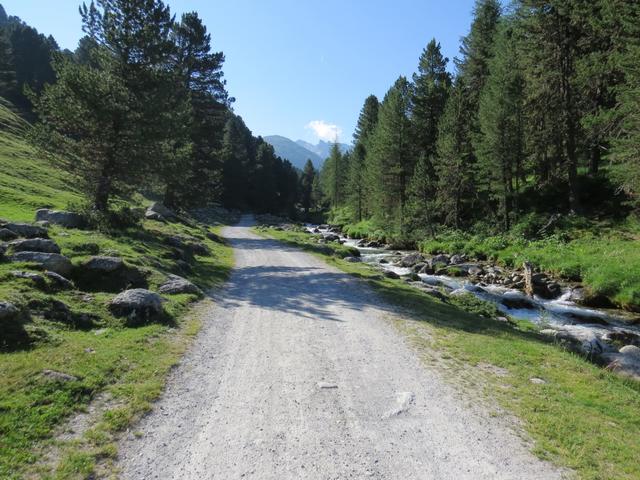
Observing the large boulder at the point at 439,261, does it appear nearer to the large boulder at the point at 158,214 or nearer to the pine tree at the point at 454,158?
the pine tree at the point at 454,158

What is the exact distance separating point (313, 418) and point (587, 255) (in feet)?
77.9

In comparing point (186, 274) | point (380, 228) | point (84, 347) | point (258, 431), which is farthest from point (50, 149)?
point (380, 228)

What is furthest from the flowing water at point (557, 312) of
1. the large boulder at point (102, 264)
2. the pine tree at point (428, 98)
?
the pine tree at point (428, 98)

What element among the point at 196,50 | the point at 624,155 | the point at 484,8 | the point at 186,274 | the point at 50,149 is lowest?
the point at 186,274

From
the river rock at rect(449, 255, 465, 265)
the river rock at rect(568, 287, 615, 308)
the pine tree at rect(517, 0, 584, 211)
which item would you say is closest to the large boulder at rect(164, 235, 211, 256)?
the river rock at rect(449, 255, 465, 265)

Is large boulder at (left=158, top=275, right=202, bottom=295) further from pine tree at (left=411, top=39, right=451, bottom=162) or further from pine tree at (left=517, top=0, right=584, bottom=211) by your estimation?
pine tree at (left=411, top=39, right=451, bottom=162)

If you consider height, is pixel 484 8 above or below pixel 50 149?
above

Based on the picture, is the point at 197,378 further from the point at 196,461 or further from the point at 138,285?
the point at 138,285

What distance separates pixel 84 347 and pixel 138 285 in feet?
16.9

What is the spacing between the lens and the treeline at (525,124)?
76.8 feet

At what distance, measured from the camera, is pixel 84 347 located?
7816mm

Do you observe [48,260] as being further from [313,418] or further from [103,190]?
[103,190]

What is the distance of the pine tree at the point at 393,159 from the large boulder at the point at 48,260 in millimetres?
37330

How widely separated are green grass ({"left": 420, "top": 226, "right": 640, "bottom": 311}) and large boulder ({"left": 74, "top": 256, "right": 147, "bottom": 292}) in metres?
20.9
